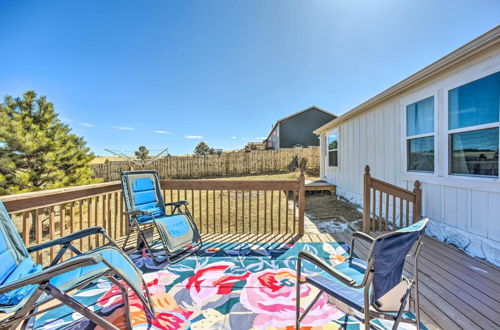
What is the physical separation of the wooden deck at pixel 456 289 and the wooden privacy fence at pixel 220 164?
11.8 m

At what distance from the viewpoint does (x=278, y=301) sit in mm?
1849

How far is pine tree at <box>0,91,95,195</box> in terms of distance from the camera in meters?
5.02

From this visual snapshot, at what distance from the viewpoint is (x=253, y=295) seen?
6.32 feet

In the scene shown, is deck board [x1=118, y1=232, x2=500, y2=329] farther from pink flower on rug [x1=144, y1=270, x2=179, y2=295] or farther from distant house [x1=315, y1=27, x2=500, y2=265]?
pink flower on rug [x1=144, y1=270, x2=179, y2=295]

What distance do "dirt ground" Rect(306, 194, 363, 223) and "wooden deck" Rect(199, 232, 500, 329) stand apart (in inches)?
76.6

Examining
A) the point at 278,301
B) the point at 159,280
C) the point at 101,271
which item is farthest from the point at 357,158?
the point at 101,271

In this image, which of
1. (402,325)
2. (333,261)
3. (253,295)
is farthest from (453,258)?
(253,295)

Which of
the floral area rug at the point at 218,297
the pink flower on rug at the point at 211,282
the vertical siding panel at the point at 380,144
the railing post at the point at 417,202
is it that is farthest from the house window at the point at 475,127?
the pink flower on rug at the point at 211,282

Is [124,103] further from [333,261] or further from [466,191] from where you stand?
[466,191]

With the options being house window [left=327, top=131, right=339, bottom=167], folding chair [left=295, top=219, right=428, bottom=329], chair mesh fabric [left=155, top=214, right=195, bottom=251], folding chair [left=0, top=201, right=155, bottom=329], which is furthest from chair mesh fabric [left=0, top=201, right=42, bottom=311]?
house window [left=327, top=131, right=339, bottom=167]

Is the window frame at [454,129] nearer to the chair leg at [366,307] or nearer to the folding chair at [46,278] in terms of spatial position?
the chair leg at [366,307]

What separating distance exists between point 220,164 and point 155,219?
12.0m

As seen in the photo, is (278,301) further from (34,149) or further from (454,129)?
(34,149)

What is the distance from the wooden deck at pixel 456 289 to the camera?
1.57m
